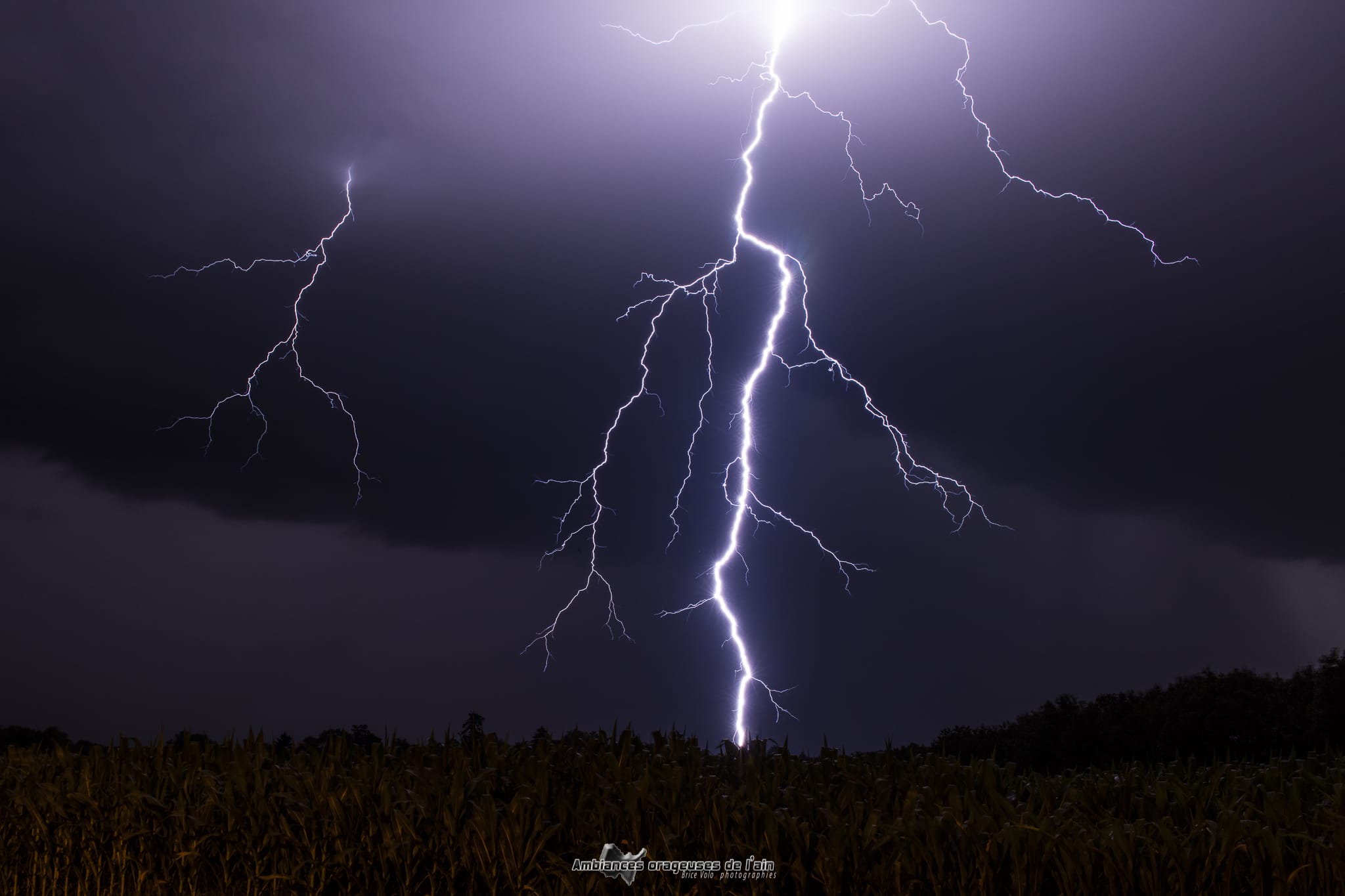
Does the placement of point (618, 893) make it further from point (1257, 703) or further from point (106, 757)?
point (1257, 703)

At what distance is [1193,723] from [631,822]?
8.18 meters

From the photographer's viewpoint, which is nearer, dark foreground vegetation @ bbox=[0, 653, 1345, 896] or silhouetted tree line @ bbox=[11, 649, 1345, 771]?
dark foreground vegetation @ bbox=[0, 653, 1345, 896]

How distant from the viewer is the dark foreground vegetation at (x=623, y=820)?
3332 millimetres

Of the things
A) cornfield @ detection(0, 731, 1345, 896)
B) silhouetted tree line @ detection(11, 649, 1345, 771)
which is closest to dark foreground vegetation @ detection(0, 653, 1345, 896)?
cornfield @ detection(0, 731, 1345, 896)

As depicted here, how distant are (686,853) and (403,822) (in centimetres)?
114

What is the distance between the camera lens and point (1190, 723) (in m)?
9.85

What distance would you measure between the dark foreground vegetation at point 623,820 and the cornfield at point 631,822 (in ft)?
0.04

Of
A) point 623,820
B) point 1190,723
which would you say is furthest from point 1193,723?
point 623,820

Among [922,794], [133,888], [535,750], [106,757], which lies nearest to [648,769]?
[535,750]

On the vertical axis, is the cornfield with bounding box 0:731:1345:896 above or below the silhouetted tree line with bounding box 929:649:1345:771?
below

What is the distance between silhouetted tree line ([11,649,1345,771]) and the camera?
9695mm

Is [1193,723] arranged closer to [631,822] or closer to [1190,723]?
[1190,723]

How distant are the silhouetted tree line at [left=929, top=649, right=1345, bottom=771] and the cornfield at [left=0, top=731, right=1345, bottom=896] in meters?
3.95

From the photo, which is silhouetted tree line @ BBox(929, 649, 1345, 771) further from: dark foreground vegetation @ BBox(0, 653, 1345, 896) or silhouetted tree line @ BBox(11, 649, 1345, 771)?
dark foreground vegetation @ BBox(0, 653, 1345, 896)
